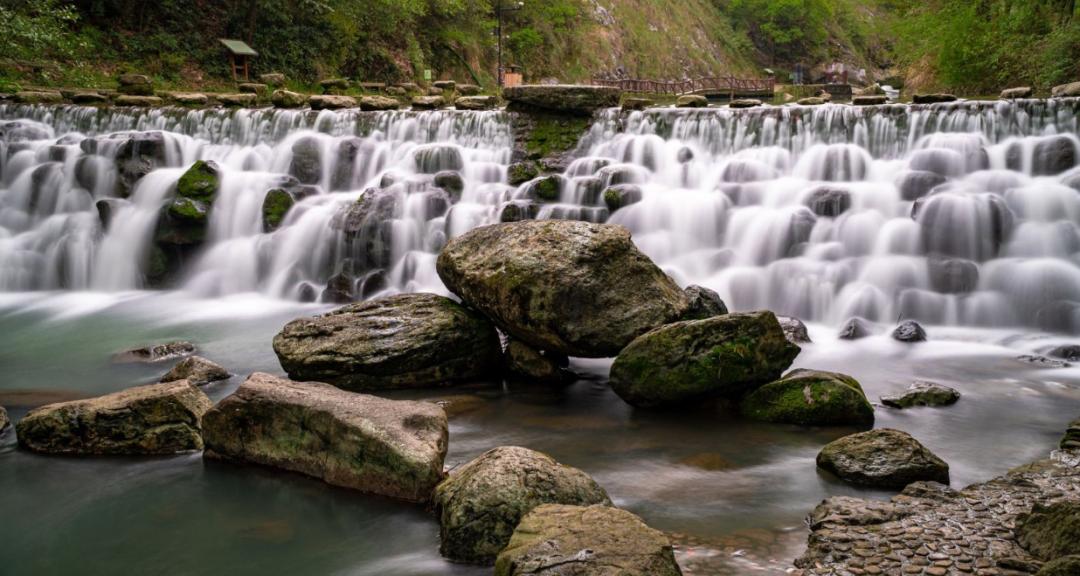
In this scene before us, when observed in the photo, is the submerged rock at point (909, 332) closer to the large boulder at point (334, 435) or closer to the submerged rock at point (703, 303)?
the submerged rock at point (703, 303)

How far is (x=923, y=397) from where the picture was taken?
7.55 m

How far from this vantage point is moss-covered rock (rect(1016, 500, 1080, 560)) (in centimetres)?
379

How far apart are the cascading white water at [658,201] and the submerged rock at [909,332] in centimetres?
60

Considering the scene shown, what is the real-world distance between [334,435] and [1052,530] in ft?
13.9

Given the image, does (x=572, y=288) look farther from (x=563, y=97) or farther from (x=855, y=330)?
(x=563, y=97)

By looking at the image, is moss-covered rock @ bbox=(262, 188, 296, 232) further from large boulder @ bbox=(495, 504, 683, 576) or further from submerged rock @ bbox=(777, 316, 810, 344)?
large boulder @ bbox=(495, 504, 683, 576)

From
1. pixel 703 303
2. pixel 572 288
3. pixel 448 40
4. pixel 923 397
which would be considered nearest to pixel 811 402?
pixel 923 397

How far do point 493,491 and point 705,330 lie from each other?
304cm

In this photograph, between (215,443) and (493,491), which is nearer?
(493,491)

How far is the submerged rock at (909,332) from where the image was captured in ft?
32.2

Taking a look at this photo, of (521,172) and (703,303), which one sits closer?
(703,303)

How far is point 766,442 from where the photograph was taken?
21.0 ft

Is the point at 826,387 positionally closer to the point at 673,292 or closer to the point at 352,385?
the point at 673,292

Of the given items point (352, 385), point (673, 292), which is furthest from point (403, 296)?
point (673, 292)
